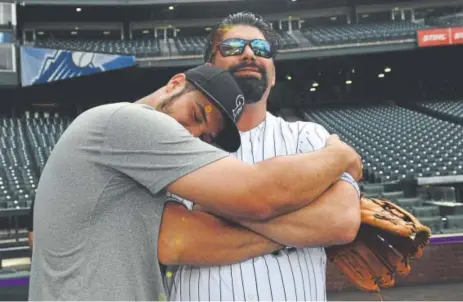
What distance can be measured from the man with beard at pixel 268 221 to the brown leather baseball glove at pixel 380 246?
9cm

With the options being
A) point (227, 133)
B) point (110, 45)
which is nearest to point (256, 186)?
A: point (227, 133)

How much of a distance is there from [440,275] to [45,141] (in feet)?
46.9

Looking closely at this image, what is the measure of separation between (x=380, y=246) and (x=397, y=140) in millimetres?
14823

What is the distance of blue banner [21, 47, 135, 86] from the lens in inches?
797

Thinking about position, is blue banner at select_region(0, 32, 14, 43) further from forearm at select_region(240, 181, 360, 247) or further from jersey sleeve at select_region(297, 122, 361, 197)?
forearm at select_region(240, 181, 360, 247)

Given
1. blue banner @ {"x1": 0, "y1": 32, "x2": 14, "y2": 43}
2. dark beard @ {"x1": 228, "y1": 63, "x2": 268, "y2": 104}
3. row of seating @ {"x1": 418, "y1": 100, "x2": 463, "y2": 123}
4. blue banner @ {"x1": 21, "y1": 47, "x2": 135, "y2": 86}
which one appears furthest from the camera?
blue banner @ {"x1": 0, "y1": 32, "x2": 14, "y2": 43}

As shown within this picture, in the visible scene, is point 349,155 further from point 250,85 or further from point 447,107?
point 447,107

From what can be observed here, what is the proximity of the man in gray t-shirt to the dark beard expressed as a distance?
1.78 feet

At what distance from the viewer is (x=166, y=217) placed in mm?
1349

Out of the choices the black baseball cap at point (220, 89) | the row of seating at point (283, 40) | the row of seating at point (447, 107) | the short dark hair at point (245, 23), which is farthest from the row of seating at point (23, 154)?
the row of seating at point (447, 107)

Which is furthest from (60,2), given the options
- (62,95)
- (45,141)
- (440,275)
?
(440,275)

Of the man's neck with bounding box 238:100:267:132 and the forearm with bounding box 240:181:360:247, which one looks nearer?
the forearm with bounding box 240:181:360:247

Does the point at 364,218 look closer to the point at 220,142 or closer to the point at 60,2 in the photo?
the point at 220,142

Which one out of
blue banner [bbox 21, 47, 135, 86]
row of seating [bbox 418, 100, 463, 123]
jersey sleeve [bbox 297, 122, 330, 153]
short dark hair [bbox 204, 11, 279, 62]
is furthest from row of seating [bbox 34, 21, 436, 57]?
jersey sleeve [bbox 297, 122, 330, 153]
